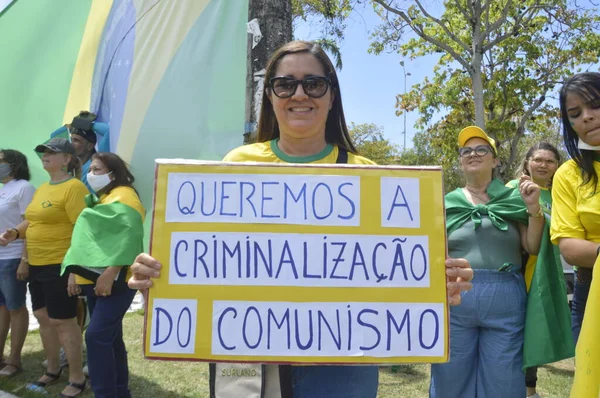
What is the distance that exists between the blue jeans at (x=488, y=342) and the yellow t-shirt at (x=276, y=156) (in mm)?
1358

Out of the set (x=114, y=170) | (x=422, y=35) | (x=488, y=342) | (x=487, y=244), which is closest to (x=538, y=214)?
(x=487, y=244)

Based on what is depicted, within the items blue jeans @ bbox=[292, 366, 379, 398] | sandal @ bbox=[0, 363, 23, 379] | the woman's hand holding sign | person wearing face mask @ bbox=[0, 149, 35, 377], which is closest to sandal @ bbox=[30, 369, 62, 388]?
sandal @ bbox=[0, 363, 23, 379]

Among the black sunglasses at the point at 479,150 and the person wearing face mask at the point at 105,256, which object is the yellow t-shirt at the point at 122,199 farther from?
the black sunglasses at the point at 479,150

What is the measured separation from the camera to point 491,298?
260 cm

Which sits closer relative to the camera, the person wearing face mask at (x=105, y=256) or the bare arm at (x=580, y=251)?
the bare arm at (x=580, y=251)

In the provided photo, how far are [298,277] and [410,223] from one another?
400 mm

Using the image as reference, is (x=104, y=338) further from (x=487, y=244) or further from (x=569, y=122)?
(x=569, y=122)

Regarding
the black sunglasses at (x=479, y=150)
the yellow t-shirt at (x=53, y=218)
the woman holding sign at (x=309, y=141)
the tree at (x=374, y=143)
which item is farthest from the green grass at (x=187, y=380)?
the tree at (x=374, y=143)

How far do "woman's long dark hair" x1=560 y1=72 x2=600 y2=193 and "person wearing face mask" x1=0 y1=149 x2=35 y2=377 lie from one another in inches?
163

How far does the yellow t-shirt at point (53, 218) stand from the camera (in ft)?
12.0

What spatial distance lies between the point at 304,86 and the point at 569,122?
1.36 meters

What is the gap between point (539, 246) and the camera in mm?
2596

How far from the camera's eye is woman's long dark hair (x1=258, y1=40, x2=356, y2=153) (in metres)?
1.64

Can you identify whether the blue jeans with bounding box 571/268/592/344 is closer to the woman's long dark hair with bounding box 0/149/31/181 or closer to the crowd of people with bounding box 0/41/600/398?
the crowd of people with bounding box 0/41/600/398
